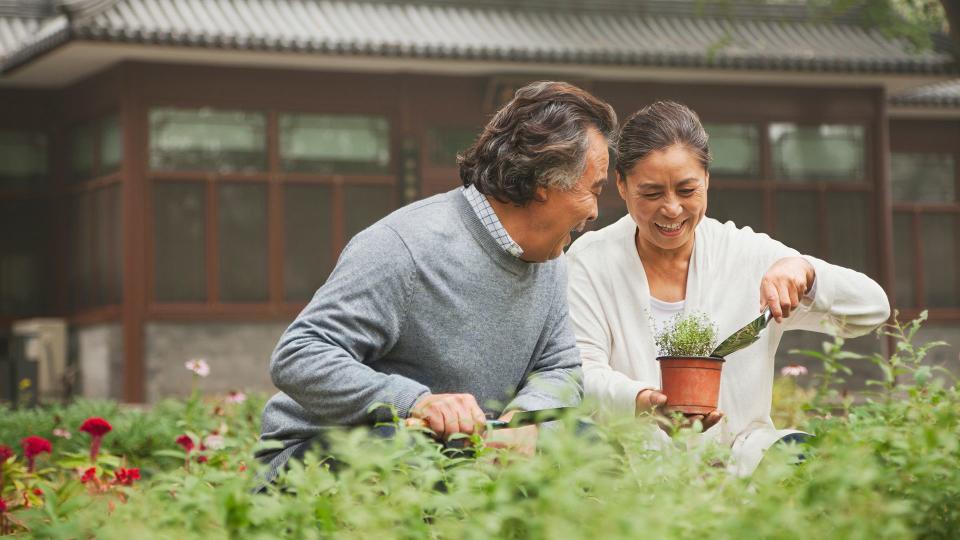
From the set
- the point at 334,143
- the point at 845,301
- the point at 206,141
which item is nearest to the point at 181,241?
the point at 206,141

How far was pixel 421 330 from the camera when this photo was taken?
3307 millimetres

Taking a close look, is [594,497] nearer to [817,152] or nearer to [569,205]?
[569,205]

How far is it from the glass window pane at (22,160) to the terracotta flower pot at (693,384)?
11672 mm

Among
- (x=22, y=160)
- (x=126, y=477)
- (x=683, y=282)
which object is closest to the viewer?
(x=683, y=282)

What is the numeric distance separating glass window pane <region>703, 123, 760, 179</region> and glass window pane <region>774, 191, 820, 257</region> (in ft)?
1.42

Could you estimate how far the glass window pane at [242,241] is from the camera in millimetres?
12680

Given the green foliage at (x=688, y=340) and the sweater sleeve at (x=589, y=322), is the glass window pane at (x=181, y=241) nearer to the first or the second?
the sweater sleeve at (x=589, y=322)

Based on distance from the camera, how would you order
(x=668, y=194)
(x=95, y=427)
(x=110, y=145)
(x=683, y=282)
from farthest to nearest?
(x=110, y=145)
(x=95, y=427)
(x=683, y=282)
(x=668, y=194)

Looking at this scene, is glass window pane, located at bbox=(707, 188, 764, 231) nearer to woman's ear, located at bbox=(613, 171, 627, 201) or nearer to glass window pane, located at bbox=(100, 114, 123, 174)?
glass window pane, located at bbox=(100, 114, 123, 174)

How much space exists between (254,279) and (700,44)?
5243 mm

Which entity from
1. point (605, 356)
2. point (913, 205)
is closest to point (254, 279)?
point (913, 205)

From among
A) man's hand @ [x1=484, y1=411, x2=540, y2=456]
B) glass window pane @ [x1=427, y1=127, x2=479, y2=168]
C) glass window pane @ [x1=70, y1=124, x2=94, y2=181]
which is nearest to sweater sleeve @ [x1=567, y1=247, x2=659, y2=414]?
man's hand @ [x1=484, y1=411, x2=540, y2=456]

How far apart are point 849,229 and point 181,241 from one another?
6.93 meters

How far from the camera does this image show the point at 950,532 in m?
2.38
